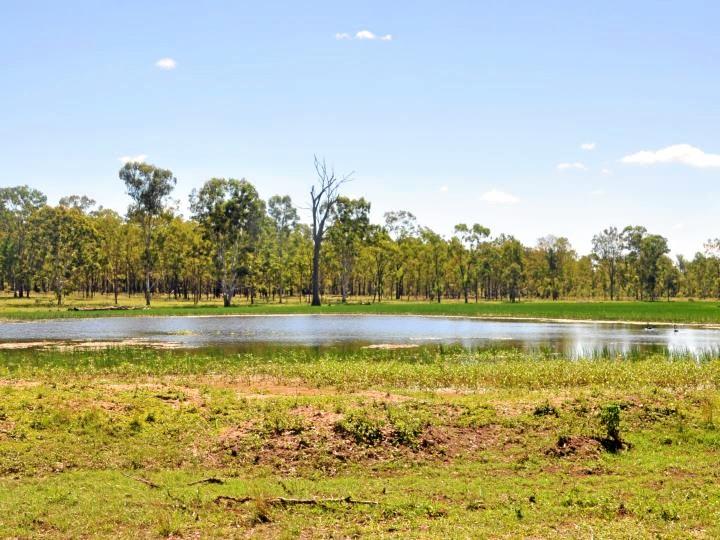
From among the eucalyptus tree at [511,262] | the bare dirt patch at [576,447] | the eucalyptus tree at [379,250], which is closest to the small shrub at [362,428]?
the bare dirt patch at [576,447]

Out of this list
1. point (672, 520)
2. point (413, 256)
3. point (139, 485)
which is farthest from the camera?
point (413, 256)

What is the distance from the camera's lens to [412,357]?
31172 millimetres

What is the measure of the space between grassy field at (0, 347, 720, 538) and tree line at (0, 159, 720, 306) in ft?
264

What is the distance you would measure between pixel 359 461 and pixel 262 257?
4018 inches

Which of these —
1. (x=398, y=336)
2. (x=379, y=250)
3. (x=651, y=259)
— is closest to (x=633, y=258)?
(x=651, y=259)

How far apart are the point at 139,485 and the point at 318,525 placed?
12.3 feet

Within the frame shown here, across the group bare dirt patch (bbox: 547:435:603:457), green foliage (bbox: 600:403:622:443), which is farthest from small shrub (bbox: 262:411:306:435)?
green foliage (bbox: 600:403:622:443)

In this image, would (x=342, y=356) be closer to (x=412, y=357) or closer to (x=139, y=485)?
(x=412, y=357)

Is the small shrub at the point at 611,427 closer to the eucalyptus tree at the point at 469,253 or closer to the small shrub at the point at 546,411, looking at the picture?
the small shrub at the point at 546,411

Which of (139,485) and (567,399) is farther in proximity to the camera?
(567,399)

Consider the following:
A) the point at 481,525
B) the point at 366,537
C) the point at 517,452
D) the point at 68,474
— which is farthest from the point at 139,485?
the point at 517,452

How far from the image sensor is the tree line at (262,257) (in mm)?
97375

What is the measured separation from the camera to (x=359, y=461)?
526 inches

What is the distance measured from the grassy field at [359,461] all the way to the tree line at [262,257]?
264 ft
